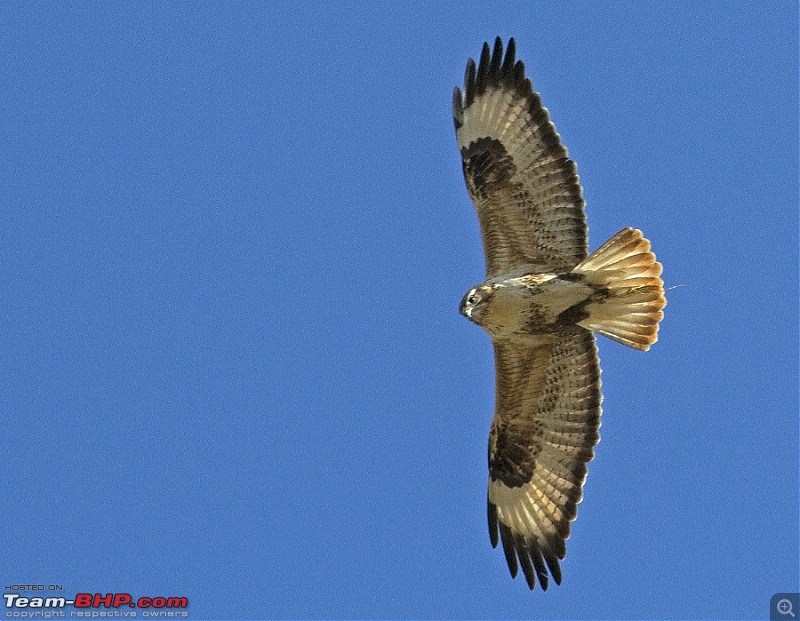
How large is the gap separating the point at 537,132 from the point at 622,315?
67.9 inches

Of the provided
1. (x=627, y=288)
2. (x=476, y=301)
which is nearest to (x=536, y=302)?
(x=476, y=301)

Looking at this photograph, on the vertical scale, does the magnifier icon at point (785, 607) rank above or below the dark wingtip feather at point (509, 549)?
below

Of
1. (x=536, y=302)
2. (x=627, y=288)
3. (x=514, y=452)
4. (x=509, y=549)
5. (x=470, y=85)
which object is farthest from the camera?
(x=514, y=452)

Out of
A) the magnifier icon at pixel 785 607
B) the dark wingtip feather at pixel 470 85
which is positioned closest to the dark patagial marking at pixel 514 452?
the magnifier icon at pixel 785 607

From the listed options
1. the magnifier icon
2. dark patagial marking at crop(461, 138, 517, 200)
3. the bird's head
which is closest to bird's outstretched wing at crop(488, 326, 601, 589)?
the bird's head

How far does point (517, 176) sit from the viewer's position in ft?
38.3

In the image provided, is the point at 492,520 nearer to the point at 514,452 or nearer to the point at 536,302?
the point at 514,452

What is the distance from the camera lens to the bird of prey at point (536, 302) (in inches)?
442

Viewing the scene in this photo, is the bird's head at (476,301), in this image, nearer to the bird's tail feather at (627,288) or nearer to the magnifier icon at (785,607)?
the bird's tail feather at (627,288)

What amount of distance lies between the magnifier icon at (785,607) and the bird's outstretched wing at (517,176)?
3.60 meters

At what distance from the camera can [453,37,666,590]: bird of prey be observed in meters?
11.2

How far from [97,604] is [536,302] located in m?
5.25

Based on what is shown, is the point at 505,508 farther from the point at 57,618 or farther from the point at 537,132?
the point at 57,618

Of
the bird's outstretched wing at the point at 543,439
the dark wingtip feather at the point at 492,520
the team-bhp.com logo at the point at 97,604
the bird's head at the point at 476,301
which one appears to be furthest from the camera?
the team-bhp.com logo at the point at 97,604
